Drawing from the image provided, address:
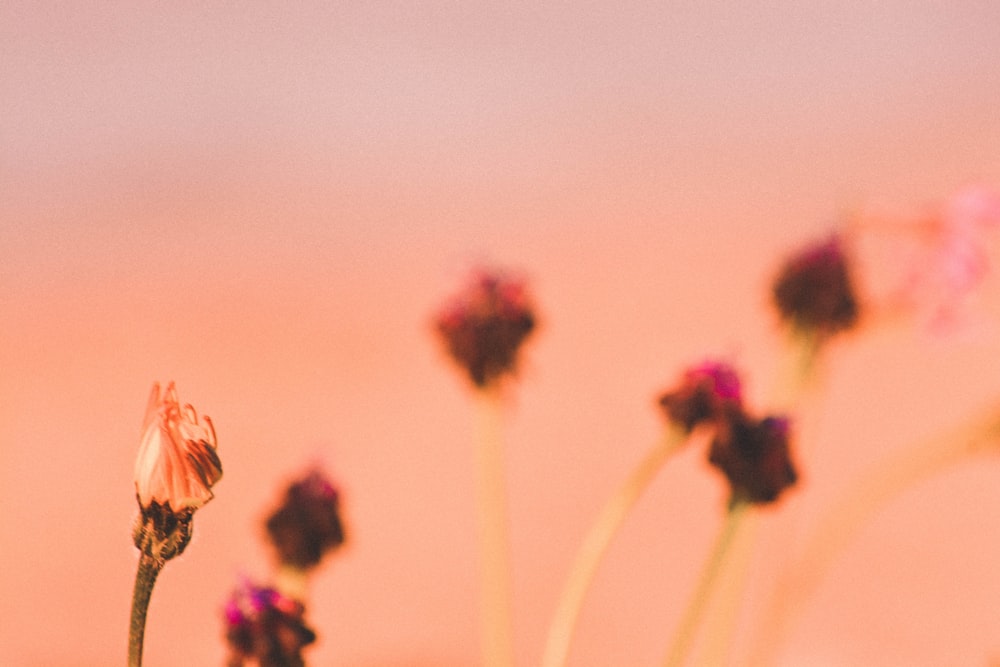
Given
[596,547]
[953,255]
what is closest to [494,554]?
[596,547]

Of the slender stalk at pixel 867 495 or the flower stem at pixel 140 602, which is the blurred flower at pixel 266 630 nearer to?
the flower stem at pixel 140 602

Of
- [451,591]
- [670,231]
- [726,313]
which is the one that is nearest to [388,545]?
[451,591]

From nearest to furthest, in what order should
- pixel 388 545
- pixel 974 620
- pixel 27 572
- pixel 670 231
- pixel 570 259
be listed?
pixel 974 620
pixel 27 572
pixel 388 545
pixel 570 259
pixel 670 231

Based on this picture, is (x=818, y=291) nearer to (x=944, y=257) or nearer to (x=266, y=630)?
(x=944, y=257)

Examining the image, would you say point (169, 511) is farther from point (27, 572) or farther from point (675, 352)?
point (675, 352)

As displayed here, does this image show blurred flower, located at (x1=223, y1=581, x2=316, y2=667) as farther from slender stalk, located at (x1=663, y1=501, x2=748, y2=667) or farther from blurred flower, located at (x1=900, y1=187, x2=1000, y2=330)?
blurred flower, located at (x1=900, y1=187, x2=1000, y2=330)
